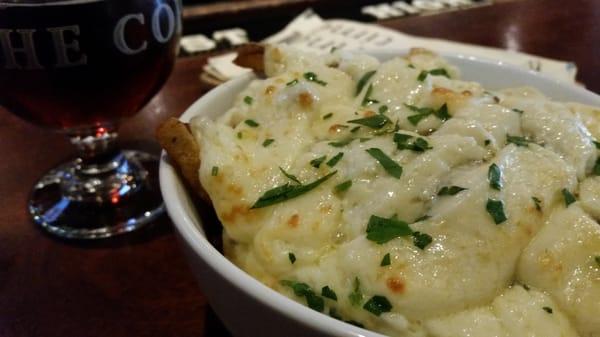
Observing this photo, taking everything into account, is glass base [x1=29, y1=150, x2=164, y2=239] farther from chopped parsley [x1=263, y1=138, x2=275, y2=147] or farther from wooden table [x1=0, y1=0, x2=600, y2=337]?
chopped parsley [x1=263, y1=138, x2=275, y2=147]

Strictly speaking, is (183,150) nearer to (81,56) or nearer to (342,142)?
(342,142)

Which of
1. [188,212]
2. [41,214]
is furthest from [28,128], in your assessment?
[188,212]

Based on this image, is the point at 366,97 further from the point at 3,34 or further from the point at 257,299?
the point at 3,34

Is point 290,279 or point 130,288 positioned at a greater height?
point 290,279

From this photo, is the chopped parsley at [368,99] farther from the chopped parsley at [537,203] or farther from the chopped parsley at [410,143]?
the chopped parsley at [537,203]

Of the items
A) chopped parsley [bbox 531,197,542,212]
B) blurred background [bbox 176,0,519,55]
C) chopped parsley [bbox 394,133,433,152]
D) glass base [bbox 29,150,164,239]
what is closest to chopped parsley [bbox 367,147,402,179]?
chopped parsley [bbox 394,133,433,152]

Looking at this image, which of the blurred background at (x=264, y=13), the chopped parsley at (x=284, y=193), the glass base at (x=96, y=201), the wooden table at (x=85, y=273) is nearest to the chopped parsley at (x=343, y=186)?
the chopped parsley at (x=284, y=193)
